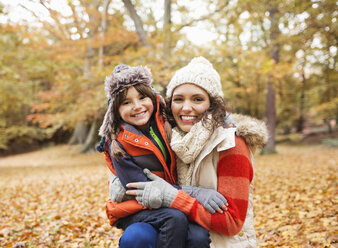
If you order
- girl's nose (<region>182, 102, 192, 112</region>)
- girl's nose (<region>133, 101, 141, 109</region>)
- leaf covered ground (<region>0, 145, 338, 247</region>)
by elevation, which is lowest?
leaf covered ground (<region>0, 145, 338, 247</region>)

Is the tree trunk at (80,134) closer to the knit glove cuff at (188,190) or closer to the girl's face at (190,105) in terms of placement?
the girl's face at (190,105)

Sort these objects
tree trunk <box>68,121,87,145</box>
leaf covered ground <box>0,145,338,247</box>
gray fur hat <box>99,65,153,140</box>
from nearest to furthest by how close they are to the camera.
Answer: gray fur hat <box>99,65,153,140</box>
leaf covered ground <box>0,145,338,247</box>
tree trunk <box>68,121,87,145</box>

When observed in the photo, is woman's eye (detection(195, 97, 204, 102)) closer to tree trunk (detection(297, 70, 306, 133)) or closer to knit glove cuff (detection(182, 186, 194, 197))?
knit glove cuff (detection(182, 186, 194, 197))

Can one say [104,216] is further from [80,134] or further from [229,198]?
[80,134]

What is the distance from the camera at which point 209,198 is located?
1.72 meters

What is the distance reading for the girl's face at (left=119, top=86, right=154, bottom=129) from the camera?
2.10 meters

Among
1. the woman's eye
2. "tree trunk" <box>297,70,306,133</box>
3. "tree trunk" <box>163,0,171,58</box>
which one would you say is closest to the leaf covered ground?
the woman's eye

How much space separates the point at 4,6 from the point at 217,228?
907 cm

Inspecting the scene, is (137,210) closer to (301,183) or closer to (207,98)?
(207,98)

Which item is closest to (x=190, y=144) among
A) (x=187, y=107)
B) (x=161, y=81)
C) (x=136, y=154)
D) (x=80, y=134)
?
(x=187, y=107)

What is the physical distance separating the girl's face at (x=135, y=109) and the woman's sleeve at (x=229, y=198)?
662 mm

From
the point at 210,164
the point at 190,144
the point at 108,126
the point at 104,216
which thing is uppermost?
the point at 108,126

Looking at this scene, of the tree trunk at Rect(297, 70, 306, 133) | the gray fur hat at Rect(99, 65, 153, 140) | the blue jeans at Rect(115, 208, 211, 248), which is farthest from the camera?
the tree trunk at Rect(297, 70, 306, 133)

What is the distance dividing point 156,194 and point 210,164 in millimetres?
426
